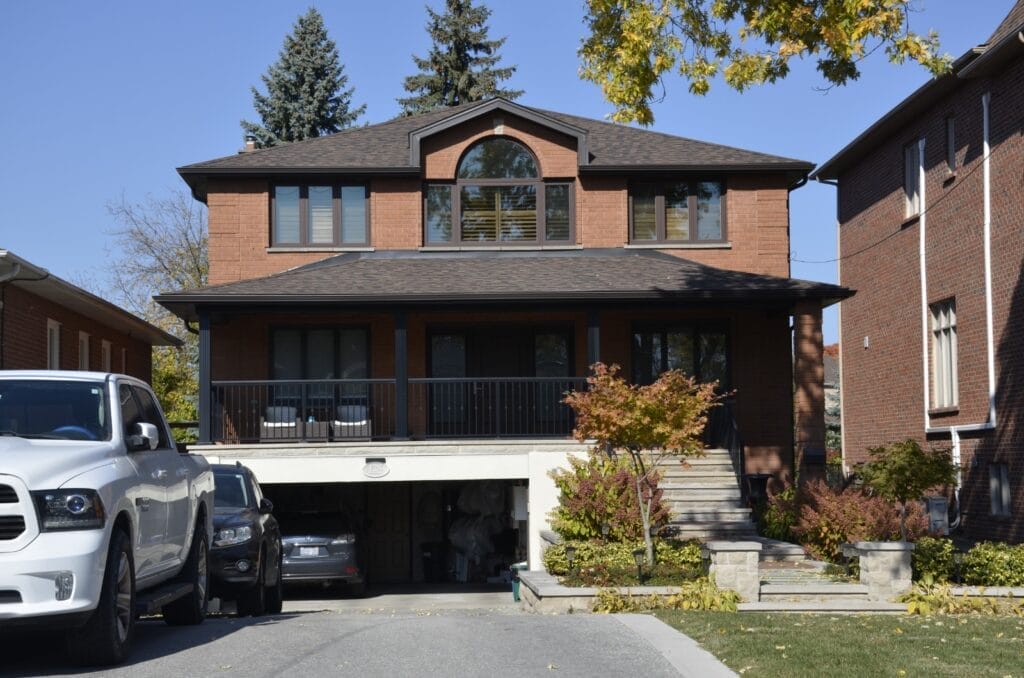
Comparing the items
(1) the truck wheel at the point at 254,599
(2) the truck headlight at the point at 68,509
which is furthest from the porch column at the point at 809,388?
(2) the truck headlight at the point at 68,509

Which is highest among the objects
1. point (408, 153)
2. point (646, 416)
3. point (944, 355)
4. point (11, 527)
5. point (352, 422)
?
point (408, 153)

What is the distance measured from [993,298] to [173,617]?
1571 cm

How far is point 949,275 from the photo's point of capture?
25.1 m

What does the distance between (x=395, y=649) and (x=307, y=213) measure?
706 inches

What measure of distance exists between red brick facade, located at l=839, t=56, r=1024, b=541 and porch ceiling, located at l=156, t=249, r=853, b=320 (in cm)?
247

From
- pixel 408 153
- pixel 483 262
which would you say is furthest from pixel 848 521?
pixel 408 153

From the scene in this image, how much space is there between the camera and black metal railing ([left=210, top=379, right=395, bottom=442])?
2433cm

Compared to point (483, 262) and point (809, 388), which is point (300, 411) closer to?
point (483, 262)

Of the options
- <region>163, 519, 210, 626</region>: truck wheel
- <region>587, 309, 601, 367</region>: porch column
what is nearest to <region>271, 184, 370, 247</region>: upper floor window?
<region>587, 309, 601, 367</region>: porch column

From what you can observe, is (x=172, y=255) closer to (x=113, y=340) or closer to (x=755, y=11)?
(x=113, y=340)

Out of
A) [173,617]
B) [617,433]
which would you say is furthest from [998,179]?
[173,617]

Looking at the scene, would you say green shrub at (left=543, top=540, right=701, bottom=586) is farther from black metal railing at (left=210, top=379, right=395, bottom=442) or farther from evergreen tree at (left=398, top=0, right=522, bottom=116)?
evergreen tree at (left=398, top=0, right=522, bottom=116)

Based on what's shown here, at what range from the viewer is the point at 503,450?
23.1 meters

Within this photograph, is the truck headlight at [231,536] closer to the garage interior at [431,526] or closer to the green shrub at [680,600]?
the green shrub at [680,600]
